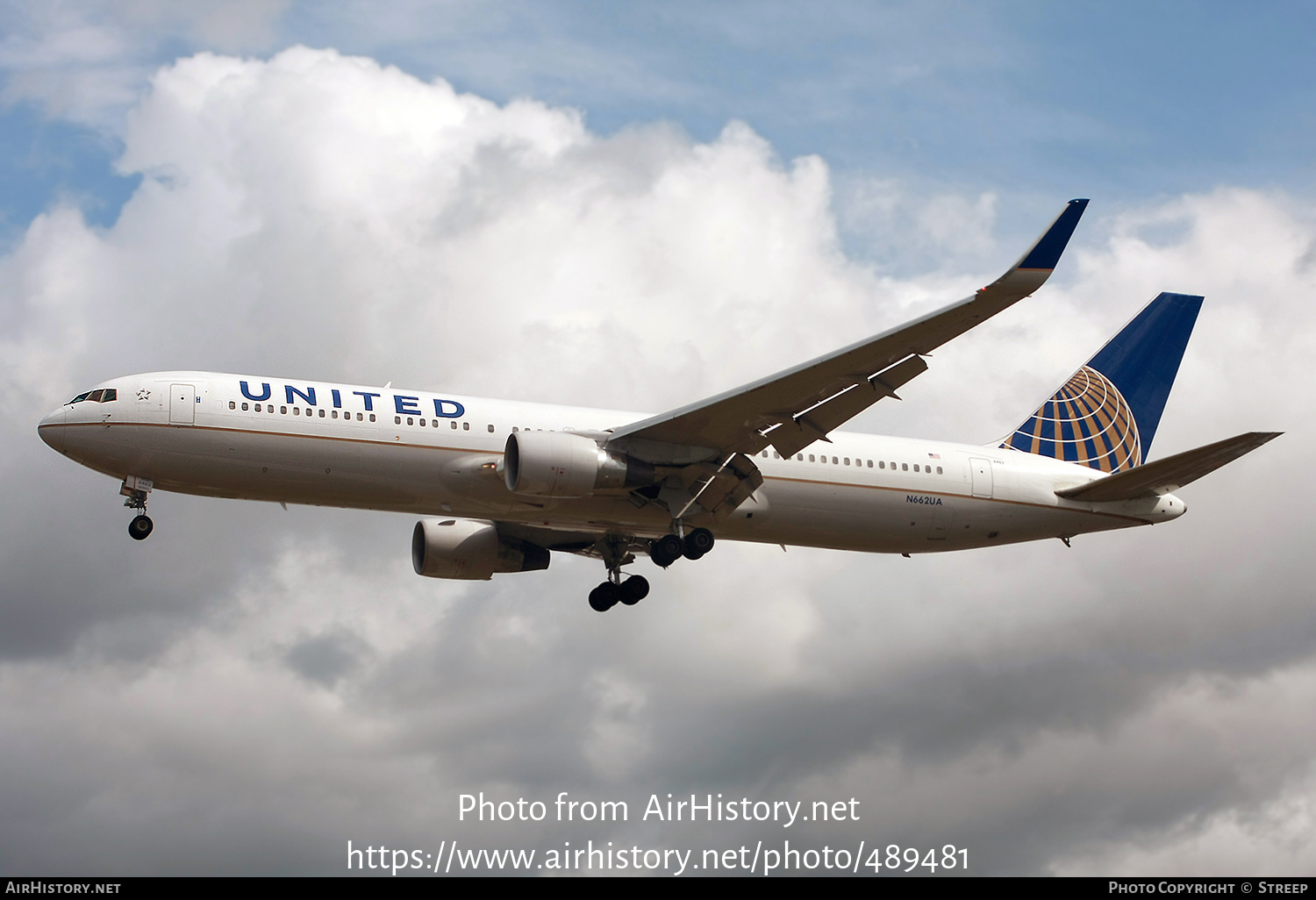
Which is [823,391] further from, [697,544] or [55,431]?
[55,431]

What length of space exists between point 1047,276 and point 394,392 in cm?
1511

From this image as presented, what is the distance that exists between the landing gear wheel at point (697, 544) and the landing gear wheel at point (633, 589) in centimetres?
528

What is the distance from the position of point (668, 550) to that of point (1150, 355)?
1752 centimetres

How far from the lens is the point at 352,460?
101 ft

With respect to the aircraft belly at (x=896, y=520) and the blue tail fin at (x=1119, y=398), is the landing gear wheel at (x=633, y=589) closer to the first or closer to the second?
the aircraft belly at (x=896, y=520)

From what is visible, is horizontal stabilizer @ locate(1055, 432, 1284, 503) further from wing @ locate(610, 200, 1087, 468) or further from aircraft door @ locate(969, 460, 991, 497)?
wing @ locate(610, 200, 1087, 468)

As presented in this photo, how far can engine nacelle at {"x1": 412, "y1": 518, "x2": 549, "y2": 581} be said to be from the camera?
38.3 meters

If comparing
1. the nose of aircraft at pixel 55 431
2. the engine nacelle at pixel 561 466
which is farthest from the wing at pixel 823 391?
the nose of aircraft at pixel 55 431

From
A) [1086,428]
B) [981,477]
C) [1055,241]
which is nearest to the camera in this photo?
[1055,241]

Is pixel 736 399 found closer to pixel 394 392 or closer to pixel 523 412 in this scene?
pixel 523 412

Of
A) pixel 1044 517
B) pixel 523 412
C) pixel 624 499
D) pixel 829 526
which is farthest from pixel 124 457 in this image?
pixel 1044 517

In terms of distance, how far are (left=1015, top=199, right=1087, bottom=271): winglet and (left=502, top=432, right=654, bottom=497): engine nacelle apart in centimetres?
1116

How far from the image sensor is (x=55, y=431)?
101 feet

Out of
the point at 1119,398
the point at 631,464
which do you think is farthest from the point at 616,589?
the point at 1119,398
